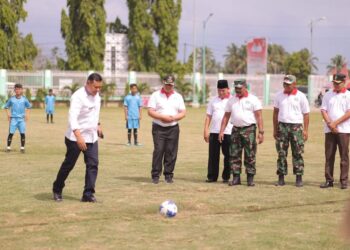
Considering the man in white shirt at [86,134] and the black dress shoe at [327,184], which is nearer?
the man in white shirt at [86,134]

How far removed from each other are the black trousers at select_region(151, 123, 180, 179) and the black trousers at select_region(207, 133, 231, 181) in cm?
69

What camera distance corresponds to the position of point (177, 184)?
10.5 m

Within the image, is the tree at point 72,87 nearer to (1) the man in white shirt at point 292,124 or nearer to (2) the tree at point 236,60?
Result: (1) the man in white shirt at point 292,124

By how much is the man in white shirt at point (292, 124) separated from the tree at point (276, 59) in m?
90.9

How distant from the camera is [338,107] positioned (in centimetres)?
1026

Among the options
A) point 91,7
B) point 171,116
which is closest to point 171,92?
point 171,116

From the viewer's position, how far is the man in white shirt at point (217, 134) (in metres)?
10.9

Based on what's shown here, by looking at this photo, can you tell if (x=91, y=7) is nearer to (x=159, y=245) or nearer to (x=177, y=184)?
(x=177, y=184)

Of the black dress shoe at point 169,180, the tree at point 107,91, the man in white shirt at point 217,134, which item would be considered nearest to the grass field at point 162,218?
the black dress shoe at point 169,180

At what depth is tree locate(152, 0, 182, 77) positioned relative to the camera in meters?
61.4

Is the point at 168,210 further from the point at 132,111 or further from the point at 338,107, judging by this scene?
the point at 132,111

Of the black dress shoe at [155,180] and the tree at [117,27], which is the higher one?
the tree at [117,27]

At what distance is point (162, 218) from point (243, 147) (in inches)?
121

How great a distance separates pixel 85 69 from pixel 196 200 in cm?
5064
